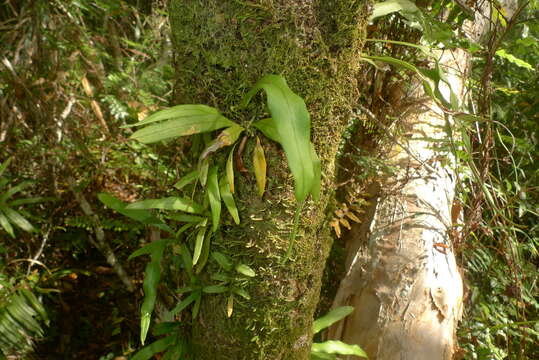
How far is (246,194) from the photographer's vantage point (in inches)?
41.8

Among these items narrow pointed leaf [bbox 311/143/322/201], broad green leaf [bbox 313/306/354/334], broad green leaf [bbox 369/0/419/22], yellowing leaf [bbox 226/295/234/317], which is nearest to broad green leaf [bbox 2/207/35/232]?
yellowing leaf [bbox 226/295/234/317]

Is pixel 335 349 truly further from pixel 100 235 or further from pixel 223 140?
pixel 100 235

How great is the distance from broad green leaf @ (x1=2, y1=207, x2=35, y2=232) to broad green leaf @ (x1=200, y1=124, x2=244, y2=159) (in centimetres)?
131

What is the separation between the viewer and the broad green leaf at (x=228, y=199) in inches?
39.7

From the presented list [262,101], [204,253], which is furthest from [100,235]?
[262,101]

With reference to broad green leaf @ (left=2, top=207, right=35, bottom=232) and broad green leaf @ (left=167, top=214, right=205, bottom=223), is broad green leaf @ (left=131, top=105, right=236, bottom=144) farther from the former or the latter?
broad green leaf @ (left=2, top=207, right=35, bottom=232)

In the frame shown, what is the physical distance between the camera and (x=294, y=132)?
2.75ft

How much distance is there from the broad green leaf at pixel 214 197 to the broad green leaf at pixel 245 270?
0.46ft

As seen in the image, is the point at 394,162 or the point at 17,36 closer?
the point at 394,162

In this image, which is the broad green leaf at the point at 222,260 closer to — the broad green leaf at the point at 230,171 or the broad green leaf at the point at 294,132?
the broad green leaf at the point at 230,171

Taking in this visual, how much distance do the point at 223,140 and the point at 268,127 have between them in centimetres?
11

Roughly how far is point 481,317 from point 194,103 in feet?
5.85

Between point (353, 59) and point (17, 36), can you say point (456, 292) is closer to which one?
point (353, 59)

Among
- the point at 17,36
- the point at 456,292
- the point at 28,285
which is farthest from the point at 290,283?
the point at 17,36
